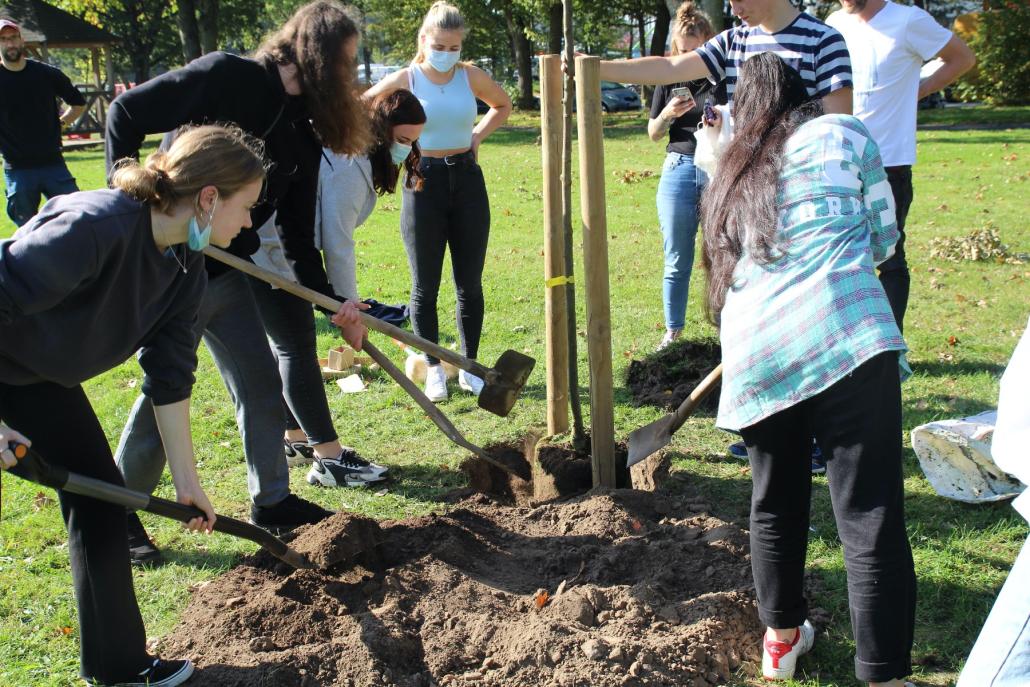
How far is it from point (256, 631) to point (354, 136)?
1.95 m

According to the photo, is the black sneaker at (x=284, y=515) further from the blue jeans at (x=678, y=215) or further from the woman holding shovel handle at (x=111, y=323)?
the blue jeans at (x=678, y=215)

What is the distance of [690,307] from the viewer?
7055 mm

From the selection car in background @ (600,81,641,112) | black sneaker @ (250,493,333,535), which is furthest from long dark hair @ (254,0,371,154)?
car in background @ (600,81,641,112)

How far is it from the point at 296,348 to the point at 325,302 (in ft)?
1.43

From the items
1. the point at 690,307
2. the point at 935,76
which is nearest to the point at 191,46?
the point at 690,307

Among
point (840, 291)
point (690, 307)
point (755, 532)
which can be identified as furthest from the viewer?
point (690, 307)

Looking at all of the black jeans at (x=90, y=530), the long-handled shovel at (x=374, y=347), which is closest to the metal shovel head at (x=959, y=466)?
the long-handled shovel at (x=374, y=347)

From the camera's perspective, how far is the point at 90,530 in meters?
2.77

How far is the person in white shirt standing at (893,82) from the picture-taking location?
4676 mm

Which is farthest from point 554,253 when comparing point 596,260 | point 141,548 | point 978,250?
point 978,250

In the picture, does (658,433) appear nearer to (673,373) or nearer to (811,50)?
(673,373)

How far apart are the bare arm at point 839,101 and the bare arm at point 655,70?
2.15 ft

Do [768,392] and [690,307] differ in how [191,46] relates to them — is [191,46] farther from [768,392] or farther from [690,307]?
[768,392]

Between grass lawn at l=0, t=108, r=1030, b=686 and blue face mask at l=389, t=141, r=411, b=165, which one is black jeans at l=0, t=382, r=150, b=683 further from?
blue face mask at l=389, t=141, r=411, b=165
